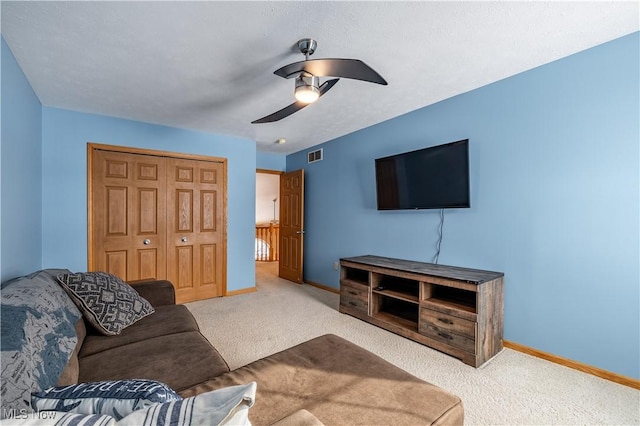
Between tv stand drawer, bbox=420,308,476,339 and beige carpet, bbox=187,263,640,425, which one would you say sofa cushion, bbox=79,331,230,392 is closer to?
beige carpet, bbox=187,263,640,425

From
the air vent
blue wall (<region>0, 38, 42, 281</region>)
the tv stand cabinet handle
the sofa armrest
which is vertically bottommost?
the tv stand cabinet handle

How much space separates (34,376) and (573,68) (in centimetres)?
359

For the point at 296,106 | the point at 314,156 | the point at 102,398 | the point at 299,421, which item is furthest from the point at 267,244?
the point at 102,398

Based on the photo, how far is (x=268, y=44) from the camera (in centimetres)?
196

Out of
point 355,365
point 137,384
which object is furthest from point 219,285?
point 137,384

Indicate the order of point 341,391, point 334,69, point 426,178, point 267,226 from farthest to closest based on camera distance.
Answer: point 267,226, point 426,178, point 334,69, point 341,391

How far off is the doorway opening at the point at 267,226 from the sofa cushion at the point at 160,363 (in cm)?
466

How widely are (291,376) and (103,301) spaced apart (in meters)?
1.44

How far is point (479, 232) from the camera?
9.04ft

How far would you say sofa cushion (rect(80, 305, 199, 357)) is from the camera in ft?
5.53

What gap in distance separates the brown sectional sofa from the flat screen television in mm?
1862

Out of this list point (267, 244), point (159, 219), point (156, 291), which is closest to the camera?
point (156, 291)

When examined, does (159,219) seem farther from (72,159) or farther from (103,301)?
(103,301)

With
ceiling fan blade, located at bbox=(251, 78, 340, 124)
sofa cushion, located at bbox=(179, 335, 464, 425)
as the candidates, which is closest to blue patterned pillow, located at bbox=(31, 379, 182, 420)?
sofa cushion, located at bbox=(179, 335, 464, 425)
